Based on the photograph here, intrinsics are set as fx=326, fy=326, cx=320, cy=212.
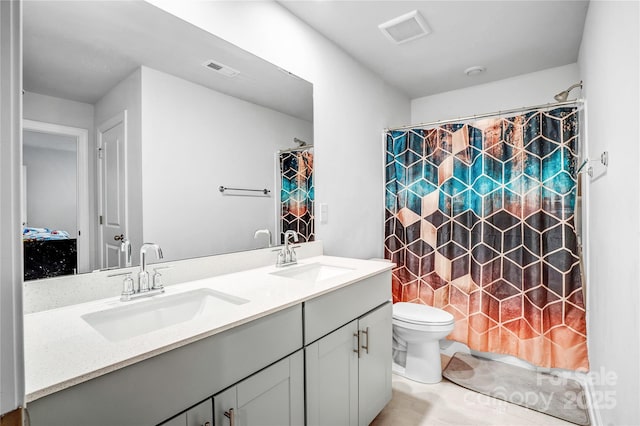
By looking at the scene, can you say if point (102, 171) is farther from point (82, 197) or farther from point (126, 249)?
point (126, 249)

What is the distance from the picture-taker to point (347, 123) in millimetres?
2475

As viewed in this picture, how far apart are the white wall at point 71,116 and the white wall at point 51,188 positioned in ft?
0.17

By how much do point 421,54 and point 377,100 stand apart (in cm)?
50

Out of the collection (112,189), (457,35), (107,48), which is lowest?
(112,189)

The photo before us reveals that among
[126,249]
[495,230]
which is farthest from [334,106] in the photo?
[126,249]

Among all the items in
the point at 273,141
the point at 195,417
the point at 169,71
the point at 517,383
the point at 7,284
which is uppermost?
the point at 169,71

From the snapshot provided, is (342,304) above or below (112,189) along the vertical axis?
below

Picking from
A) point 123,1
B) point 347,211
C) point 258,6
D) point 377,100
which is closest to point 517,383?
point 347,211

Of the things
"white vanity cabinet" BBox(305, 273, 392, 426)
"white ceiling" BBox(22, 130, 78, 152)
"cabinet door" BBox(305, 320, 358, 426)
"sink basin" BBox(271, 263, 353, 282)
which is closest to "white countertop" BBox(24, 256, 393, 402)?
"white vanity cabinet" BBox(305, 273, 392, 426)

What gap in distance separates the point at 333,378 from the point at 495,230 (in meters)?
1.71

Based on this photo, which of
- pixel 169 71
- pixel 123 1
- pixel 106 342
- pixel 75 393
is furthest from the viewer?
pixel 169 71

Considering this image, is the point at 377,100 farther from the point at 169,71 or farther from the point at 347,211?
the point at 169,71

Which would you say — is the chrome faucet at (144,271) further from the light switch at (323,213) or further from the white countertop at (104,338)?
the light switch at (323,213)

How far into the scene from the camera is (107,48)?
1268 mm
